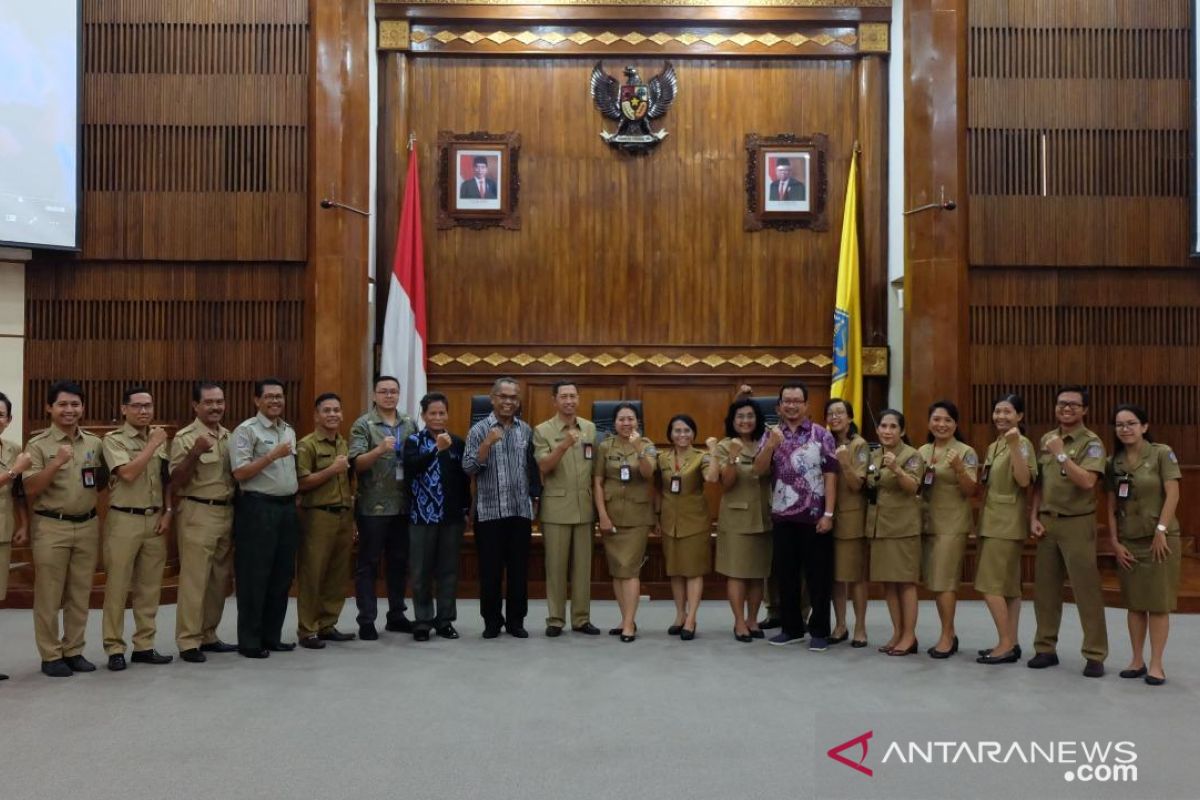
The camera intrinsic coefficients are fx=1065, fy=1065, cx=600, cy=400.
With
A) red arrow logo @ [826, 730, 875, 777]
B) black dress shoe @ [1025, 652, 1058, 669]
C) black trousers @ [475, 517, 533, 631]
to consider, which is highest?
black trousers @ [475, 517, 533, 631]

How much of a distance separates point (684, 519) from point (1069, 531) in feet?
5.92

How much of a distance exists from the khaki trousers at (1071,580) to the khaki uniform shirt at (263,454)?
350 centimetres

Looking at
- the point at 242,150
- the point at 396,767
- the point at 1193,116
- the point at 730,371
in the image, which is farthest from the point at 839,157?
the point at 396,767

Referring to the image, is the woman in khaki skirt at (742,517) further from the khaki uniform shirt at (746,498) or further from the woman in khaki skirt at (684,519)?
the woman in khaki skirt at (684,519)

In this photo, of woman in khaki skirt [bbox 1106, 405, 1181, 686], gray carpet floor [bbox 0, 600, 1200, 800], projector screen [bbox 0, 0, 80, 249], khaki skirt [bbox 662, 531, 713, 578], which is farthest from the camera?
projector screen [bbox 0, 0, 80, 249]

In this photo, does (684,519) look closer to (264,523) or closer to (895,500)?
(895,500)

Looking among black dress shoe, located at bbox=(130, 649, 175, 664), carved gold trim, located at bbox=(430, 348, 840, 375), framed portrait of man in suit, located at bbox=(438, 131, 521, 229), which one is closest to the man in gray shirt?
black dress shoe, located at bbox=(130, 649, 175, 664)

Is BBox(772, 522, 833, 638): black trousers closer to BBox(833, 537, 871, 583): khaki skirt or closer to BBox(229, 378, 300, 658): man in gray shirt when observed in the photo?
BBox(833, 537, 871, 583): khaki skirt

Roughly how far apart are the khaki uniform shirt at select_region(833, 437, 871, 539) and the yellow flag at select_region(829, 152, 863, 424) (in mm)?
2758

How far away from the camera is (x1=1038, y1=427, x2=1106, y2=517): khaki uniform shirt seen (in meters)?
4.69

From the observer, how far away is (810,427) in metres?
5.26

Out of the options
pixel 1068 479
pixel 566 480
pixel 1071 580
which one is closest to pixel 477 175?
pixel 566 480

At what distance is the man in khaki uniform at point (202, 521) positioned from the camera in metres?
4.83

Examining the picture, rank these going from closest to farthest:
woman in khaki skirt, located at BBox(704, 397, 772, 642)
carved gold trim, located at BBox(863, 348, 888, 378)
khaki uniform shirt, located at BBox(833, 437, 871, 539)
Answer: khaki uniform shirt, located at BBox(833, 437, 871, 539) → woman in khaki skirt, located at BBox(704, 397, 772, 642) → carved gold trim, located at BBox(863, 348, 888, 378)
